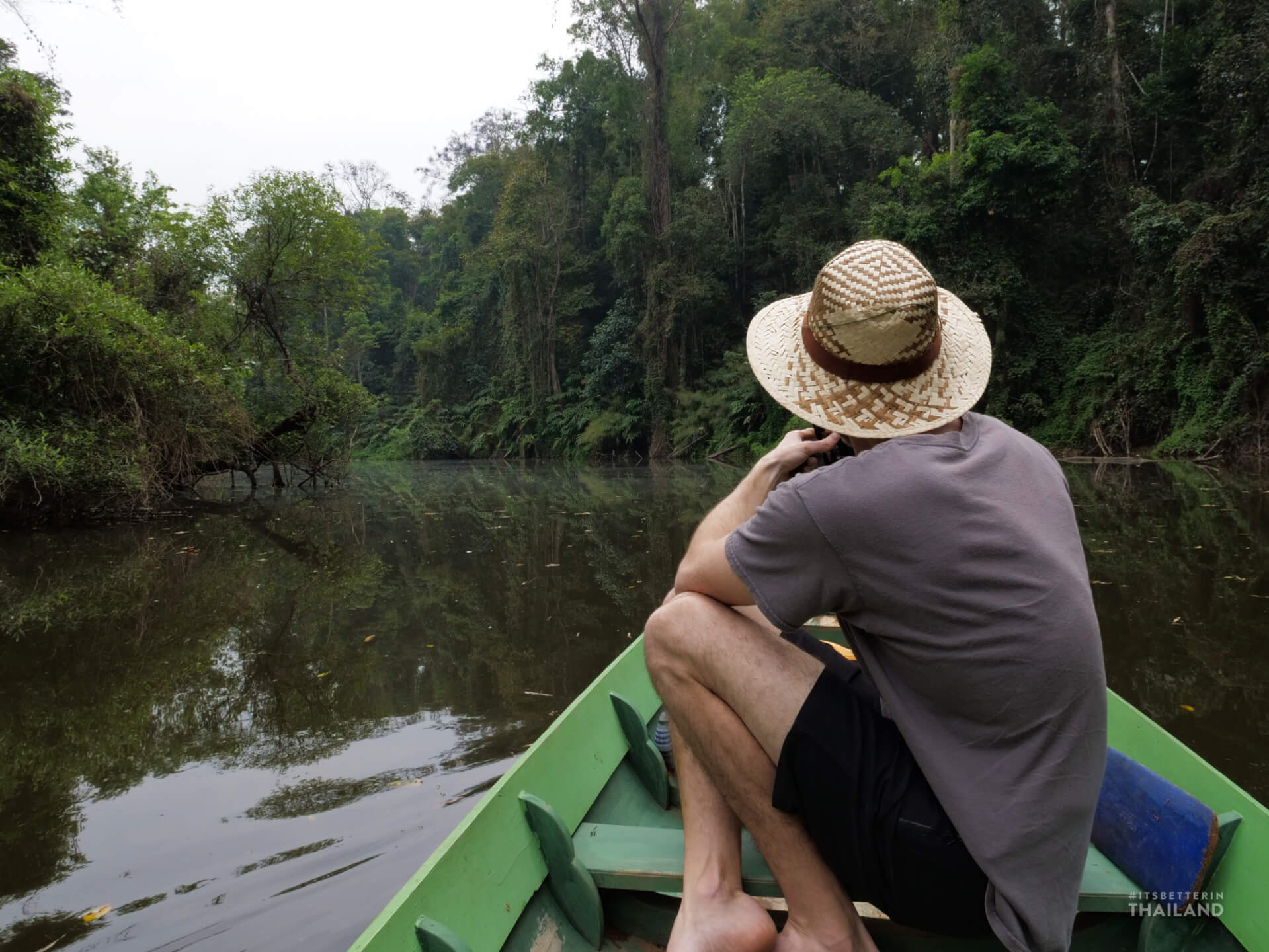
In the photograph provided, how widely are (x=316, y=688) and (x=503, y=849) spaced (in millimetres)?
2533

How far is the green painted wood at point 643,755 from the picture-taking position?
2129mm

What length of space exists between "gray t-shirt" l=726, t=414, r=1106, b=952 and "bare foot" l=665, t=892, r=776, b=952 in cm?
39

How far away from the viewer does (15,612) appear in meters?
5.03

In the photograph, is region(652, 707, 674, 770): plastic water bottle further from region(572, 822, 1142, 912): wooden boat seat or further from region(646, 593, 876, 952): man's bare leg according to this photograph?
region(646, 593, 876, 952): man's bare leg

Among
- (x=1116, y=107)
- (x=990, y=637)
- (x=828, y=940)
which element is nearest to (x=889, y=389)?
(x=990, y=637)

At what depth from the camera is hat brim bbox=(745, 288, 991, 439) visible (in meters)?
1.31

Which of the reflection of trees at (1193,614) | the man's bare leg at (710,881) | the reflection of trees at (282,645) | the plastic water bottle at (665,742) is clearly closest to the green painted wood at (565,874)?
the man's bare leg at (710,881)

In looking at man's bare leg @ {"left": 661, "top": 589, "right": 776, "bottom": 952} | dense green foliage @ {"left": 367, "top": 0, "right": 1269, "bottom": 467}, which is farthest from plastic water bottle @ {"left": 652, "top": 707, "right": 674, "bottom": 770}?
dense green foliage @ {"left": 367, "top": 0, "right": 1269, "bottom": 467}

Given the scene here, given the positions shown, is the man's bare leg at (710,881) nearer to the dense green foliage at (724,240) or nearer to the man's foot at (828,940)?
the man's foot at (828,940)

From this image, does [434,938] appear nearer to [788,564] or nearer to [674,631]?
[674,631]

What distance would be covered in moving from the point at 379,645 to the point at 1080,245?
18705 mm

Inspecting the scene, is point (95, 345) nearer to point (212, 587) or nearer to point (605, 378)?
point (212, 587)

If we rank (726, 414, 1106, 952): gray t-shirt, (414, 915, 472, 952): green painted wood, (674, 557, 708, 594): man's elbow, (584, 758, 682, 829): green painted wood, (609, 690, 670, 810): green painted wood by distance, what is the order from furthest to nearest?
(609, 690, 670, 810): green painted wood < (584, 758, 682, 829): green painted wood < (674, 557, 708, 594): man's elbow < (414, 915, 472, 952): green painted wood < (726, 414, 1106, 952): gray t-shirt

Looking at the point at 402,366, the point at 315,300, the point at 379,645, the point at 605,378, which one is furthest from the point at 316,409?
the point at 402,366
